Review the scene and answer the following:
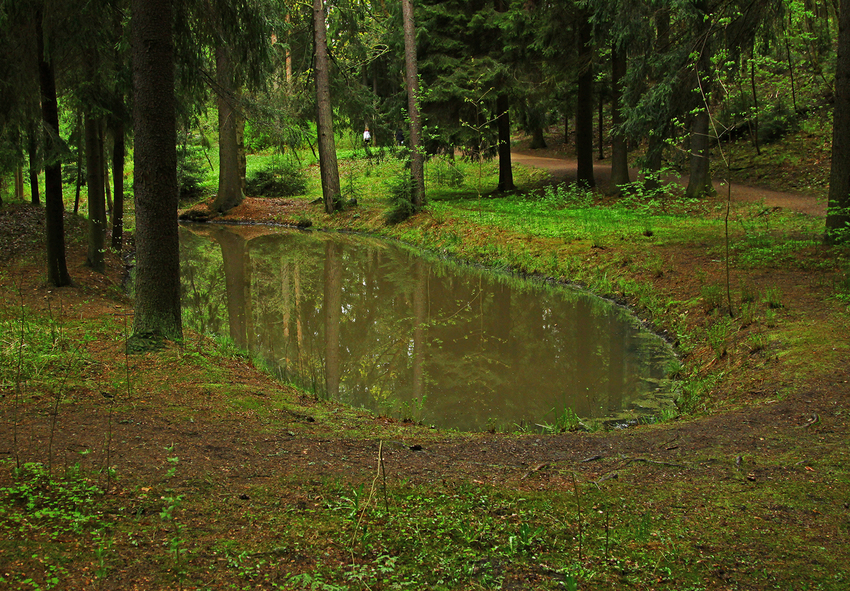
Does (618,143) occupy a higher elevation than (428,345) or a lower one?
higher

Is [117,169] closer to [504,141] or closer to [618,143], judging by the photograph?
[504,141]

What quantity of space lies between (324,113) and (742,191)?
13.9 metres

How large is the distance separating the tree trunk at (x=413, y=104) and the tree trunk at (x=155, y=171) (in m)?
13.3

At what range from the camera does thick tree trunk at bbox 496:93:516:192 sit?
22031mm

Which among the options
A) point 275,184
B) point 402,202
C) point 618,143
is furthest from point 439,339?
point 275,184

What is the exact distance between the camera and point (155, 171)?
6.83m

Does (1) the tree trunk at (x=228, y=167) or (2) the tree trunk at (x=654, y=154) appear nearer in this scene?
(2) the tree trunk at (x=654, y=154)

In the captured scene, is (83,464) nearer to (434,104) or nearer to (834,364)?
(834,364)

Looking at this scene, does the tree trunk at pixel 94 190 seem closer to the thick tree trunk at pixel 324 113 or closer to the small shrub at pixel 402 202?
the small shrub at pixel 402 202

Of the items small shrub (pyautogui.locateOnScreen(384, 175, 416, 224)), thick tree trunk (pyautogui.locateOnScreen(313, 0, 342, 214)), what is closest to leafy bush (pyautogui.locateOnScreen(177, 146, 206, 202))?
thick tree trunk (pyautogui.locateOnScreen(313, 0, 342, 214))

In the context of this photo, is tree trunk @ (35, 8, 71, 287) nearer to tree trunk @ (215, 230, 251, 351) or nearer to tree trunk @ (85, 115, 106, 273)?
tree trunk @ (85, 115, 106, 273)

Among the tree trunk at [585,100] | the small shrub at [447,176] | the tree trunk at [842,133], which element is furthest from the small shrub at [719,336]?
the small shrub at [447,176]

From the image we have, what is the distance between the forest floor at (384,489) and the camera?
9.60ft

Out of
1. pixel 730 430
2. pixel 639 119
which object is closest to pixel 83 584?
pixel 730 430
